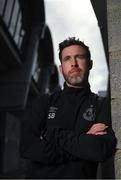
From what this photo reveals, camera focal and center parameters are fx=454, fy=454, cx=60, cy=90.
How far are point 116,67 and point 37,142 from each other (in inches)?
26.9

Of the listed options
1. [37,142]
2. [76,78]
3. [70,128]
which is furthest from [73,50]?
[37,142]

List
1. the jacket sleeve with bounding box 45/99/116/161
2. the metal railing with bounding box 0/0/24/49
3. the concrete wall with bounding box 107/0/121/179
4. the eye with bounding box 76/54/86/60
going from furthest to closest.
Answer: the metal railing with bounding box 0/0/24/49 → the concrete wall with bounding box 107/0/121/179 → the eye with bounding box 76/54/86/60 → the jacket sleeve with bounding box 45/99/116/161

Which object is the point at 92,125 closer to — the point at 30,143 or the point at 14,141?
the point at 30,143

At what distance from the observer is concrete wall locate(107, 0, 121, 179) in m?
2.78

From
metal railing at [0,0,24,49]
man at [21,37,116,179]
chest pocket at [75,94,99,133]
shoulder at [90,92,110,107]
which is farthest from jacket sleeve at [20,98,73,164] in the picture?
metal railing at [0,0,24,49]

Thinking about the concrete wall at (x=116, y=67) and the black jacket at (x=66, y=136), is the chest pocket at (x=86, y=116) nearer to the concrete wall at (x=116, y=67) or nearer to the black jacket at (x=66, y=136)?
the black jacket at (x=66, y=136)

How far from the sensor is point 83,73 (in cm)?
262

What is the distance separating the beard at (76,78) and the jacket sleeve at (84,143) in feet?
0.85

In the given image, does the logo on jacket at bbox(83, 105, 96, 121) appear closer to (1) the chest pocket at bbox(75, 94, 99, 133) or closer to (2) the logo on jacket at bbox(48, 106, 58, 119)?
(1) the chest pocket at bbox(75, 94, 99, 133)

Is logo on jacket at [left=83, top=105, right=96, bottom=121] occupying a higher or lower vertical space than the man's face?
lower

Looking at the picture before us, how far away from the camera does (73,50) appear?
266 centimetres

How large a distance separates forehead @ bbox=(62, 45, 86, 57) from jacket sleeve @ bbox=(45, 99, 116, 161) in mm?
426

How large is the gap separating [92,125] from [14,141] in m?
26.0

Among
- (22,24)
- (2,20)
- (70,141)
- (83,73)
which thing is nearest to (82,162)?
(70,141)
